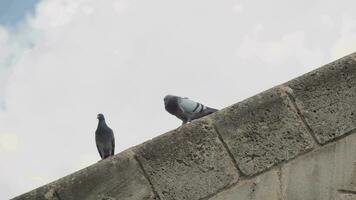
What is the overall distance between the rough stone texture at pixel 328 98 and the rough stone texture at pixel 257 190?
1.20 ft

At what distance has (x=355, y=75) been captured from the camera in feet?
13.5

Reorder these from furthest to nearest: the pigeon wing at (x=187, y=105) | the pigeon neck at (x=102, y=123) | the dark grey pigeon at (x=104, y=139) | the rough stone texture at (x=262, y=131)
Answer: the pigeon neck at (x=102, y=123), the dark grey pigeon at (x=104, y=139), the pigeon wing at (x=187, y=105), the rough stone texture at (x=262, y=131)

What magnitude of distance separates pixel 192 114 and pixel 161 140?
2.50 meters

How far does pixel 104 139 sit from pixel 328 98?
532 centimetres

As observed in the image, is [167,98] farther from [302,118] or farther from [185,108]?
[302,118]

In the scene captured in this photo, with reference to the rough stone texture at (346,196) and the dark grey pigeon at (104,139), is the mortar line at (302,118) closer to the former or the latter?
the rough stone texture at (346,196)

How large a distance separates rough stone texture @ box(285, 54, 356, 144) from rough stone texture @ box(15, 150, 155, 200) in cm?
103

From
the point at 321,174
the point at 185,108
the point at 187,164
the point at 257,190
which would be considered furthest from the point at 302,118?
the point at 185,108

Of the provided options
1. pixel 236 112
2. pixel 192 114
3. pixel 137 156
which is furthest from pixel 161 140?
pixel 192 114

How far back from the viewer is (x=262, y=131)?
4.05 metres

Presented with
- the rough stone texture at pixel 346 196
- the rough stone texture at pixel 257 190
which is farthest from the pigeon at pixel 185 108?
the rough stone texture at pixel 346 196

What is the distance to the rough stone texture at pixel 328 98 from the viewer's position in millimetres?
4047

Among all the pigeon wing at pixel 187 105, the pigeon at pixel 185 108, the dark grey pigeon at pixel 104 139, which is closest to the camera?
the pigeon at pixel 185 108

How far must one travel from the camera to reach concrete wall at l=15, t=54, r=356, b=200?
156 inches
